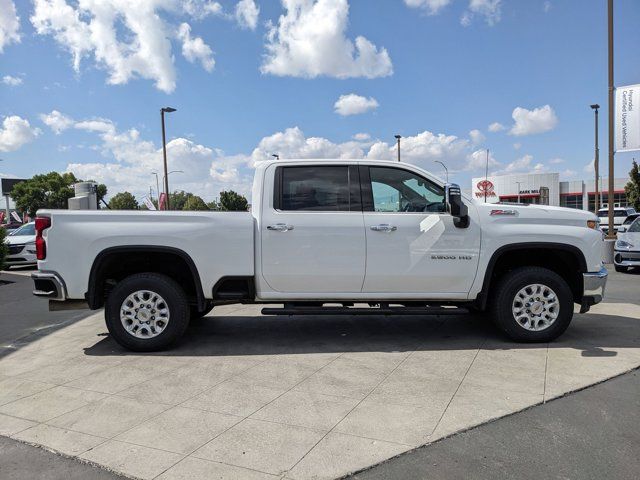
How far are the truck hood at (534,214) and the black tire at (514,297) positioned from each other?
0.54 metres

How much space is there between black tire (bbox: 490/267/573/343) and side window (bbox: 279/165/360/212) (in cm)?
182

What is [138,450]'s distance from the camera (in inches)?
121

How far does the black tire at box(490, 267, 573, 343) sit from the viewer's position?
16.7 feet

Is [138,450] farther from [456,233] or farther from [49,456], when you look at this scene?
[456,233]

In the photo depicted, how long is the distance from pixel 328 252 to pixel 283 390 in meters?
1.53

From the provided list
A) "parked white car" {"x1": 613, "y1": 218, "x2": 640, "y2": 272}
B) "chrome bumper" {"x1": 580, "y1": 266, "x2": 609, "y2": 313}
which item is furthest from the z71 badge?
"parked white car" {"x1": 613, "y1": 218, "x2": 640, "y2": 272}

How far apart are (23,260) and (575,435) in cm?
1645

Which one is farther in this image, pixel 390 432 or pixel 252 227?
pixel 252 227

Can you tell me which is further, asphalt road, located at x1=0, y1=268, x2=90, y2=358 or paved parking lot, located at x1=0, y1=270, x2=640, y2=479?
asphalt road, located at x1=0, y1=268, x2=90, y2=358

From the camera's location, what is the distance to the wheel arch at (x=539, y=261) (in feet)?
16.7

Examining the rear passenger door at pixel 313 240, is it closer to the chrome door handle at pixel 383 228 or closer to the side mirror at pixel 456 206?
the chrome door handle at pixel 383 228


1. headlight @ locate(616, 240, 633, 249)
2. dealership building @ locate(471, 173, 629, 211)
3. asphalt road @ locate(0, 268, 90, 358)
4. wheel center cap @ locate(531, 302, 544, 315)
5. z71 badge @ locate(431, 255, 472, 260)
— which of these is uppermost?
dealership building @ locate(471, 173, 629, 211)

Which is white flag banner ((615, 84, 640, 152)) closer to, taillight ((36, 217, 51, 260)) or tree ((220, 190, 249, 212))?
tree ((220, 190, 249, 212))

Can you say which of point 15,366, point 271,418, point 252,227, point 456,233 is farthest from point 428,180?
point 15,366
